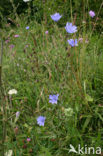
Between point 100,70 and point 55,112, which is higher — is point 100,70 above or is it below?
above

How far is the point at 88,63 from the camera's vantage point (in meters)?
1.77

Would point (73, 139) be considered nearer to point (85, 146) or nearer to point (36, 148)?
point (85, 146)

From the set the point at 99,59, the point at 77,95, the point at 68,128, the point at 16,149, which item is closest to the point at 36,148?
the point at 16,149

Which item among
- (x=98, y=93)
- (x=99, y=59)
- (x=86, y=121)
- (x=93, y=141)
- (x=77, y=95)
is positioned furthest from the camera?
(x=99, y=59)

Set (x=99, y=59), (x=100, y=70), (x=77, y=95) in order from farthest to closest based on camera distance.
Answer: (x=99, y=59) < (x=100, y=70) < (x=77, y=95)

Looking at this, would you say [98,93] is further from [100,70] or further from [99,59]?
[99,59]

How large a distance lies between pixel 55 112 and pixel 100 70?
0.62 metres

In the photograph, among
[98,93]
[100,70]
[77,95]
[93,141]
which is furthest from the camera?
[100,70]

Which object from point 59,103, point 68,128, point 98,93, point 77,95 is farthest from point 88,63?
point 68,128

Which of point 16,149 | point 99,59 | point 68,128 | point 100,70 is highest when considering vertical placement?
point 99,59

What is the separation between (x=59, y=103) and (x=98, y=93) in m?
0.36

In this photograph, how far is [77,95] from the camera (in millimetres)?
1396

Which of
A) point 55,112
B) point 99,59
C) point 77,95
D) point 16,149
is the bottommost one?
point 16,149

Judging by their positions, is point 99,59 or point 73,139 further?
point 99,59
